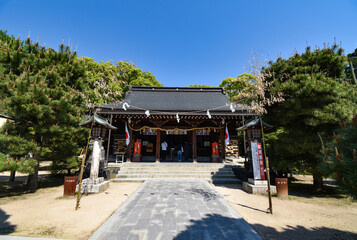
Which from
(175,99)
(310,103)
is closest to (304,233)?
(310,103)

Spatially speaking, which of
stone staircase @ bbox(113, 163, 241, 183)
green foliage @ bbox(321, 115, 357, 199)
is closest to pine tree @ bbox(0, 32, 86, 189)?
stone staircase @ bbox(113, 163, 241, 183)

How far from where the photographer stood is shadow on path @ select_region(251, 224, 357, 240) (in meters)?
3.14

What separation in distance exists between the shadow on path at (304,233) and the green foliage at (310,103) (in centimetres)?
304

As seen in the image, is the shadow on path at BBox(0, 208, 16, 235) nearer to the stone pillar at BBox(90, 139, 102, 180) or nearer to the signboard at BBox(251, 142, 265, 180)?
the stone pillar at BBox(90, 139, 102, 180)

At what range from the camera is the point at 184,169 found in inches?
379

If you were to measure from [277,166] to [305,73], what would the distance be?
13.9 ft

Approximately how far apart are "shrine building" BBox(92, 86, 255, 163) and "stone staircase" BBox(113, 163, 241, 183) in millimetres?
1346

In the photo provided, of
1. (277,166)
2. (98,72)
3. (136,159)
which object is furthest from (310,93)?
(98,72)

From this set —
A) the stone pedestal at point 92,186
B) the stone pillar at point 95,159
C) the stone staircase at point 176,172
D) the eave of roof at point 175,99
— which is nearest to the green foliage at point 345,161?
the stone staircase at point 176,172

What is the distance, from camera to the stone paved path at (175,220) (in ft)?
9.80

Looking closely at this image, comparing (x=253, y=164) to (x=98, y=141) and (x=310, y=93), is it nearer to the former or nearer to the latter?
(x=310, y=93)

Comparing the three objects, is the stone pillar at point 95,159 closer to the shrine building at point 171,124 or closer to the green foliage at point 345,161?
the shrine building at point 171,124

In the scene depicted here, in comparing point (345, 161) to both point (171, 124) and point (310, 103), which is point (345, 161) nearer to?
point (310, 103)

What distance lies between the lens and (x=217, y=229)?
3232 mm
